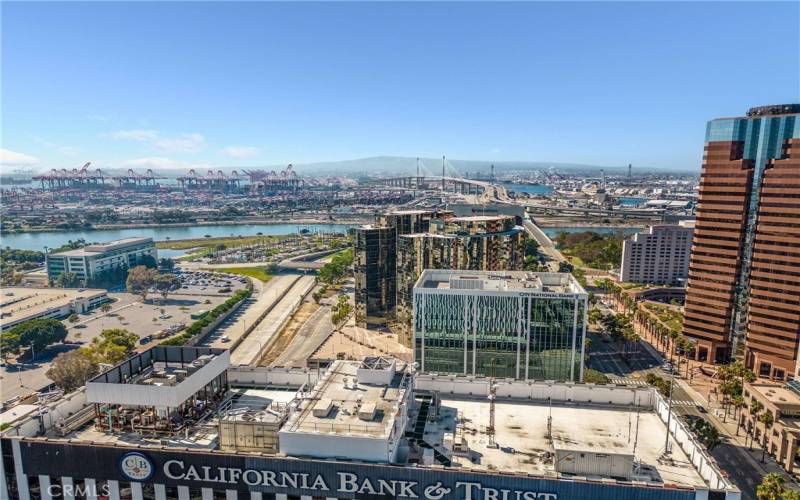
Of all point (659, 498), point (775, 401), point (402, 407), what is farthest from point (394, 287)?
point (659, 498)

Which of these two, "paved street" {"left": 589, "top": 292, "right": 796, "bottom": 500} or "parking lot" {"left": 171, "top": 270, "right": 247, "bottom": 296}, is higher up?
"parking lot" {"left": 171, "top": 270, "right": 247, "bottom": 296}

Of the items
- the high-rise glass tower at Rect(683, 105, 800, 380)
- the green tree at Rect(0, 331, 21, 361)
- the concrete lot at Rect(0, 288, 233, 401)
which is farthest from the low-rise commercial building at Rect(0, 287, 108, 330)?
the high-rise glass tower at Rect(683, 105, 800, 380)

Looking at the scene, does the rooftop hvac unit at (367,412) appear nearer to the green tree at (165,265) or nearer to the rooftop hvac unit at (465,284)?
the rooftop hvac unit at (465,284)

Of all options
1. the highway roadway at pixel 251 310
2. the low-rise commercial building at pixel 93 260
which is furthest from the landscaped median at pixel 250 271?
the low-rise commercial building at pixel 93 260

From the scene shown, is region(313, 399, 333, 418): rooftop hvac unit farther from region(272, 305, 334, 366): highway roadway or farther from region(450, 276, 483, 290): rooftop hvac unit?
region(272, 305, 334, 366): highway roadway

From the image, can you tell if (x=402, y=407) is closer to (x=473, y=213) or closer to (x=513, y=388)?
(x=513, y=388)

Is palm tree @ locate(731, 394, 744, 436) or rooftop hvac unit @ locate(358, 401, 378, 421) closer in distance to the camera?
rooftop hvac unit @ locate(358, 401, 378, 421)
